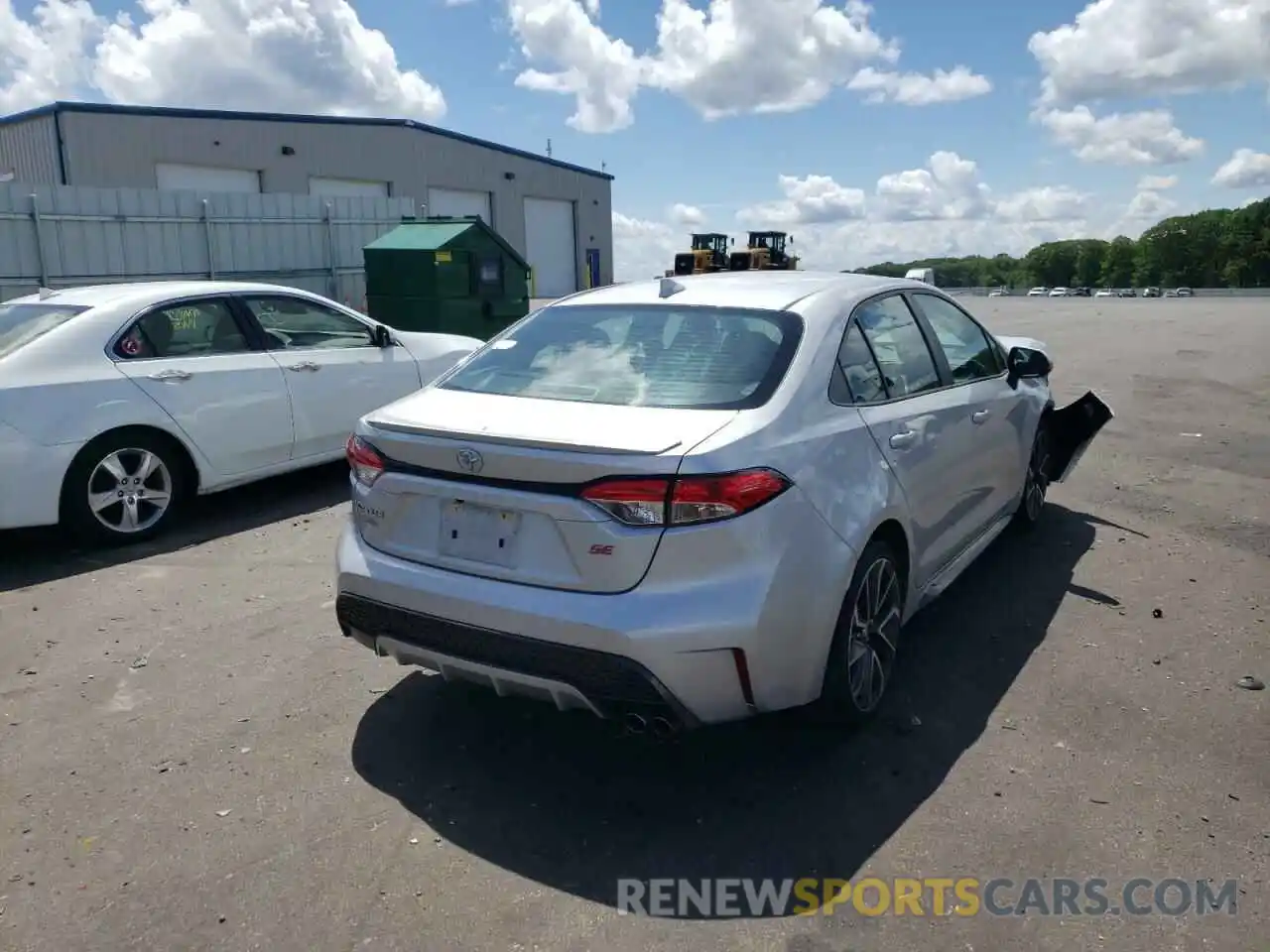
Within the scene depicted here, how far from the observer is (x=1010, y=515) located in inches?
213

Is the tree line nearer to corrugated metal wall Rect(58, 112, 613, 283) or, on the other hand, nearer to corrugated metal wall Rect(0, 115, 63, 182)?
corrugated metal wall Rect(58, 112, 613, 283)

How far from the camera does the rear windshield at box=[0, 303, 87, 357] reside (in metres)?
5.78

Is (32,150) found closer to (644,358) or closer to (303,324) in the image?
(303,324)

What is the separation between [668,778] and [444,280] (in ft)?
32.8

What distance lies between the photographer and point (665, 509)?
2.90 metres

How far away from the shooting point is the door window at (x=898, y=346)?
3939mm

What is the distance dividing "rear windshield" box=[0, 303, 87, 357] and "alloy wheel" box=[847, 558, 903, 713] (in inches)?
193

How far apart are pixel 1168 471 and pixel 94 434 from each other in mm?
7356

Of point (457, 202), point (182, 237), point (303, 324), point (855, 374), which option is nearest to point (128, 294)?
point (303, 324)

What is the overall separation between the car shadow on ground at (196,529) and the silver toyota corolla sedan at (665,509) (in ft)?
9.69

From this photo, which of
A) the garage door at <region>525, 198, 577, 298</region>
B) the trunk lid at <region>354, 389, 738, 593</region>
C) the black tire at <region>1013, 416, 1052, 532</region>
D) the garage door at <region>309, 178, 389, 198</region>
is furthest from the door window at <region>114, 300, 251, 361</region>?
the garage door at <region>525, 198, 577, 298</region>

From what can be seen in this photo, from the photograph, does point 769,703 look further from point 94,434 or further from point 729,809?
point 94,434

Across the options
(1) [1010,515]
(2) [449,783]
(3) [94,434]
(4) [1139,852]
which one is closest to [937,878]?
(4) [1139,852]

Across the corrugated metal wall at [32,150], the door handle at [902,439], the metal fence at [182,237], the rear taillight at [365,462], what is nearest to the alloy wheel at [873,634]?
the door handle at [902,439]
